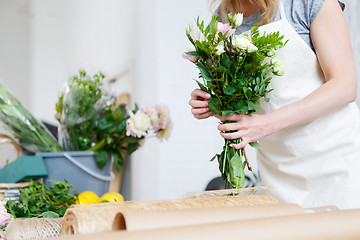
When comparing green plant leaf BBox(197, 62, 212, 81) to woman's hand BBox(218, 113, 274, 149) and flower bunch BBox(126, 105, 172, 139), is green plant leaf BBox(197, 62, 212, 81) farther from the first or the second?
flower bunch BBox(126, 105, 172, 139)

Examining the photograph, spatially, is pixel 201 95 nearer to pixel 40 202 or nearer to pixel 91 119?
pixel 40 202

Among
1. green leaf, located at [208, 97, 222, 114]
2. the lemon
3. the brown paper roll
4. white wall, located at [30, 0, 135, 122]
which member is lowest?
the lemon

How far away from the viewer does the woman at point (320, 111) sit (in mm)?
993

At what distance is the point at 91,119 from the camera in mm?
1729

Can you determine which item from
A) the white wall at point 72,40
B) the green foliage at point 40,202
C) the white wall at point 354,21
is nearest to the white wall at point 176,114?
the white wall at point 72,40

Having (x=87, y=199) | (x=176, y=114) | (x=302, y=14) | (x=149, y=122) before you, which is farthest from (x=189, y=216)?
(x=176, y=114)

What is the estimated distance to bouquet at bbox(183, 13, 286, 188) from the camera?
0.84 meters

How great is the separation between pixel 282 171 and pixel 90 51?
11.3 feet

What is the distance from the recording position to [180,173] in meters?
2.52

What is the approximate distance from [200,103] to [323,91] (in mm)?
269

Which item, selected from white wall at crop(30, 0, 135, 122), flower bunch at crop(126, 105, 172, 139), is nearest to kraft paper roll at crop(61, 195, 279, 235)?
flower bunch at crop(126, 105, 172, 139)

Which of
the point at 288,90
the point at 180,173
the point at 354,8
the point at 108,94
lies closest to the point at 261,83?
the point at 288,90

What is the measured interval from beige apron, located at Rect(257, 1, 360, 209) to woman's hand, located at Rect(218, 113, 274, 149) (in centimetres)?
25

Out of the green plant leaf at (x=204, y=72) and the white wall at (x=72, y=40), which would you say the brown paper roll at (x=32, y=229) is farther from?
the white wall at (x=72, y=40)
